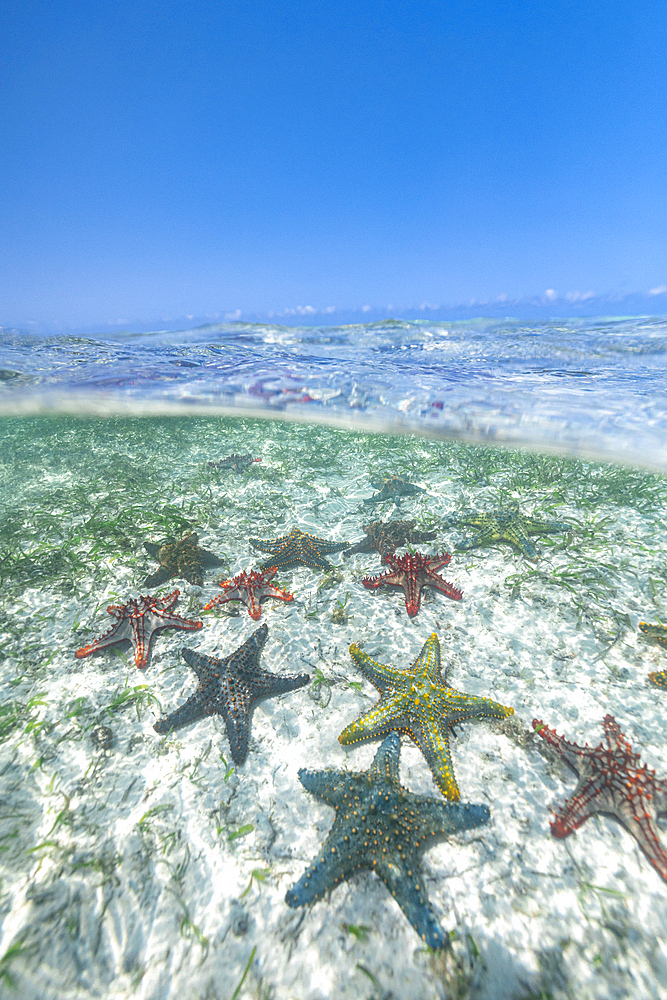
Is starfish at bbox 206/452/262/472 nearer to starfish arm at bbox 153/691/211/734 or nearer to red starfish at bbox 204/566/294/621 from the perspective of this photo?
red starfish at bbox 204/566/294/621

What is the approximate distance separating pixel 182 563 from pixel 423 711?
3.90m

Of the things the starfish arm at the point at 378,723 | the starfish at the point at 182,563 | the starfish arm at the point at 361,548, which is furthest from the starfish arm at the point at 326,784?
the starfish arm at the point at 361,548

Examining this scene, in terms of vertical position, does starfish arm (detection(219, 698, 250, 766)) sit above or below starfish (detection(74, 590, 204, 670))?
below

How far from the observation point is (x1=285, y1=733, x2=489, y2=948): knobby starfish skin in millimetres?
2393

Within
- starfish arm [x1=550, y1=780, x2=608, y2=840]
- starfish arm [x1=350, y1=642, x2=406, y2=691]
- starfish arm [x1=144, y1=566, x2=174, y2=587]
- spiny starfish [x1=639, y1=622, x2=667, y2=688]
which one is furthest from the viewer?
starfish arm [x1=144, y1=566, x2=174, y2=587]

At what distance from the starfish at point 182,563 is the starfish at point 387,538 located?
228cm

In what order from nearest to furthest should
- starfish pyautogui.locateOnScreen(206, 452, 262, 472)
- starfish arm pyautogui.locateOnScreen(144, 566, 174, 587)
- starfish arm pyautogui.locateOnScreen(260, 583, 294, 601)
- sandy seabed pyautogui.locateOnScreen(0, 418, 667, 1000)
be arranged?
sandy seabed pyautogui.locateOnScreen(0, 418, 667, 1000), starfish arm pyautogui.locateOnScreen(260, 583, 294, 601), starfish arm pyautogui.locateOnScreen(144, 566, 174, 587), starfish pyautogui.locateOnScreen(206, 452, 262, 472)

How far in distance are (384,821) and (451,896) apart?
66cm

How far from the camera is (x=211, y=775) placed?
3.22 meters

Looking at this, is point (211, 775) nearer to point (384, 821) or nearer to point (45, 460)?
point (384, 821)

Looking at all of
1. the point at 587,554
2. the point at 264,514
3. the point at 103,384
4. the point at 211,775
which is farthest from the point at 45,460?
the point at 587,554

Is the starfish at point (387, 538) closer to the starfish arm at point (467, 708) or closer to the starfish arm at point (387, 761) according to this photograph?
the starfish arm at point (467, 708)

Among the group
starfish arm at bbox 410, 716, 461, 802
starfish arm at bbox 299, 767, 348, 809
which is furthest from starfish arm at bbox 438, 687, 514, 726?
starfish arm at bbox 299, 767, 348, 809

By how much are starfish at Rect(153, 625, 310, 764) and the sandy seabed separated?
0.17m
